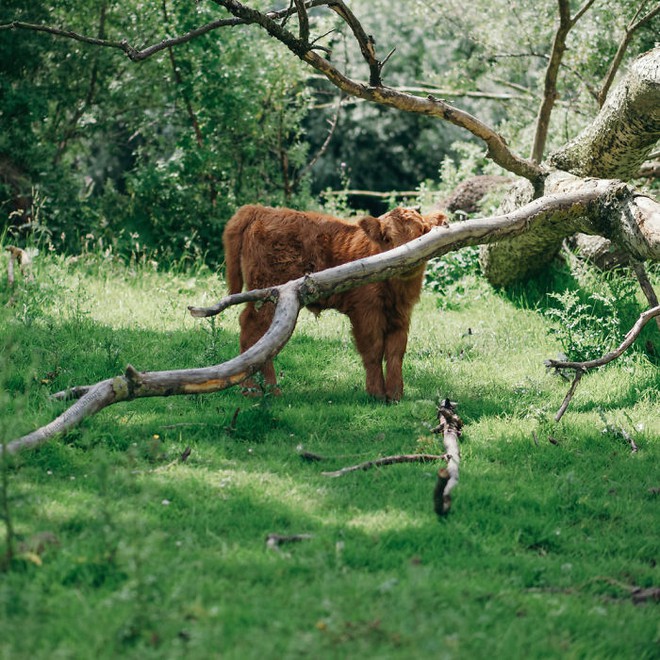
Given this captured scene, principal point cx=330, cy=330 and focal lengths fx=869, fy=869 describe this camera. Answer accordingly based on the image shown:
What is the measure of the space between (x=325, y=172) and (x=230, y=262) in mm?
11550

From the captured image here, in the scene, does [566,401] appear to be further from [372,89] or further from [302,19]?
[302,19]

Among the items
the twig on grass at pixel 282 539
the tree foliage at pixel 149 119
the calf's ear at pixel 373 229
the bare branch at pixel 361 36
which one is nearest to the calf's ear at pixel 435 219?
the calf's ear at pixel 373 229

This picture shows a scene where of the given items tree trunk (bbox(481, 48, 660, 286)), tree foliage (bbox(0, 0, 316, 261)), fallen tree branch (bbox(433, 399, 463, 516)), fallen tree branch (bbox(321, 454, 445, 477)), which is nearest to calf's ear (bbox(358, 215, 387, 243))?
tree trunk (bbox(481, 48, 660, 286))

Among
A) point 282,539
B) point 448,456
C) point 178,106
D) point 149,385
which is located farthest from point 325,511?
point 178,106

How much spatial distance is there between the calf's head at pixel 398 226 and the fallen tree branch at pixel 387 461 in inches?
87.1

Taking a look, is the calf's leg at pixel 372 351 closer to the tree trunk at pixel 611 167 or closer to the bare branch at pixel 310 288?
the bare branch at pixel 310 288

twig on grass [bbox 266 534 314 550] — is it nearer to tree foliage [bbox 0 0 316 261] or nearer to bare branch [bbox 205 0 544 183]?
bare branch [bbox 205 0 544 183]

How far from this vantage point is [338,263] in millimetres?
7250

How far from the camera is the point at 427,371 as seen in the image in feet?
25.8

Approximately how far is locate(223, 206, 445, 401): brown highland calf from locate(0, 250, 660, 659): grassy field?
34cm

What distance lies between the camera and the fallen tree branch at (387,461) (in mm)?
5380

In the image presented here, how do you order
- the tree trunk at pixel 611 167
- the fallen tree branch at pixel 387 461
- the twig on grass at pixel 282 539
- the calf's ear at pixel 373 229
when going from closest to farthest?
1. the twig on grass at pixel 282 539
2. the fallen tree branch at pixel 387 461
3. the tree trunk at pixel 611 167
4. the calf's ear at pixel 373 229

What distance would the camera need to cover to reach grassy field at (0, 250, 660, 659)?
3566mm

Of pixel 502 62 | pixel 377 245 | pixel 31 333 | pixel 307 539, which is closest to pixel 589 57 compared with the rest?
pixel 502 62
